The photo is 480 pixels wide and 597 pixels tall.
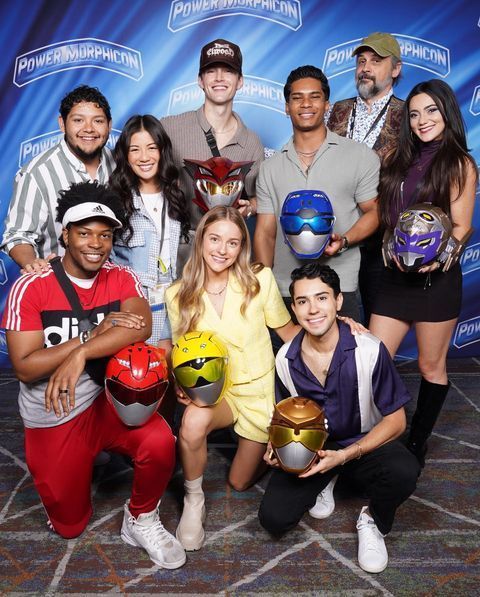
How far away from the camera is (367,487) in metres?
2.52

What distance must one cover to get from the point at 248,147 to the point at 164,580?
207cm

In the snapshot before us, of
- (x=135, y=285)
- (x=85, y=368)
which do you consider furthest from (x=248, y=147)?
(x=85, y=368)

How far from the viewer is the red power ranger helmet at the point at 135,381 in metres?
2.37

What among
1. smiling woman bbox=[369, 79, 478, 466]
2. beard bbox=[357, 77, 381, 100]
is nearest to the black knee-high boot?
smiling woman bbox=[369, 79, 478, 466]

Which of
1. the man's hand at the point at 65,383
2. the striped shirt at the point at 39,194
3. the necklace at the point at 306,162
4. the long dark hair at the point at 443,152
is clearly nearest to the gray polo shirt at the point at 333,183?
the necklace at the point at 306,162

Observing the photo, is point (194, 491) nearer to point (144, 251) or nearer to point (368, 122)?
point (144, 251)

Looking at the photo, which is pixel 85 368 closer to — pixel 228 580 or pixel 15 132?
pixel 228 580

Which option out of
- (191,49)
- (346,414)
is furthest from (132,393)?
(191,49)

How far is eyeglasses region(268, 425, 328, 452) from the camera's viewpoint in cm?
228

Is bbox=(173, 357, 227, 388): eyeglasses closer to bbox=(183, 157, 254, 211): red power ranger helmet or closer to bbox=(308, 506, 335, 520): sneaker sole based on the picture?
bbox=(308, 506, 335, 520): sneaker sole

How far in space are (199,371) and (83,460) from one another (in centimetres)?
56

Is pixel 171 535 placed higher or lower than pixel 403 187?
lower

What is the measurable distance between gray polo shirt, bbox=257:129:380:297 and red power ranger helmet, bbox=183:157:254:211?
0.25m

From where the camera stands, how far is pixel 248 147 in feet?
11.3
